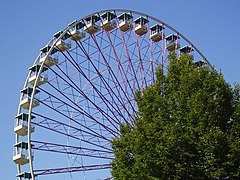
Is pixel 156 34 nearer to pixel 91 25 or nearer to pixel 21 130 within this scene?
pixel 91 25

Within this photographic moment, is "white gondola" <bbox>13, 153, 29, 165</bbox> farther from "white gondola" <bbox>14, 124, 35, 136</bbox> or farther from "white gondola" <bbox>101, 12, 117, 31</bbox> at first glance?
"white gondola" <bbox>101, 12, 117, 31</bbox>

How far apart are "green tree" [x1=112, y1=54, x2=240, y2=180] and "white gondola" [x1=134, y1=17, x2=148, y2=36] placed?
11039 mm

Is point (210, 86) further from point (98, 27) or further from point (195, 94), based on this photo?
point (98, 27)

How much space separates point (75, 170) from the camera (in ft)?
114

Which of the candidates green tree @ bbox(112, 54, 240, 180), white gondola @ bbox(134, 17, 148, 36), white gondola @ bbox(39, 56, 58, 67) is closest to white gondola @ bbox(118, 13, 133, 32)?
white gondola @ bbox(134, 17, 148, 36)

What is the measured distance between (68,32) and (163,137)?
13.6 meters

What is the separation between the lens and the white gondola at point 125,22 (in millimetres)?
39750

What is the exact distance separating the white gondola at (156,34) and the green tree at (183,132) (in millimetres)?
11447

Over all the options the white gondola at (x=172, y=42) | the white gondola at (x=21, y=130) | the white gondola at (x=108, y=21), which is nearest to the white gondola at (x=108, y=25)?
the white gondola at (x=108, y=21)

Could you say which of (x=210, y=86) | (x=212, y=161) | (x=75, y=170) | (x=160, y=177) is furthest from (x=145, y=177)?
(x=75, y=170)

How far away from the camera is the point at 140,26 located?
4025 centimetres

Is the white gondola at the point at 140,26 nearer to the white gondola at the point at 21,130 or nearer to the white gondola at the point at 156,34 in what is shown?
the white gondola at the point at 156,34

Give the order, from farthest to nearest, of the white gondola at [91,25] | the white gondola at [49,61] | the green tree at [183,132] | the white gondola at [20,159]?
the white gondola at [91,25] → the white gondola at [49,61] → the white gondola at [20,159] → the green tree at [183,132]

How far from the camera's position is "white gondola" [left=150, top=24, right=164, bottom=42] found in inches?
1609
